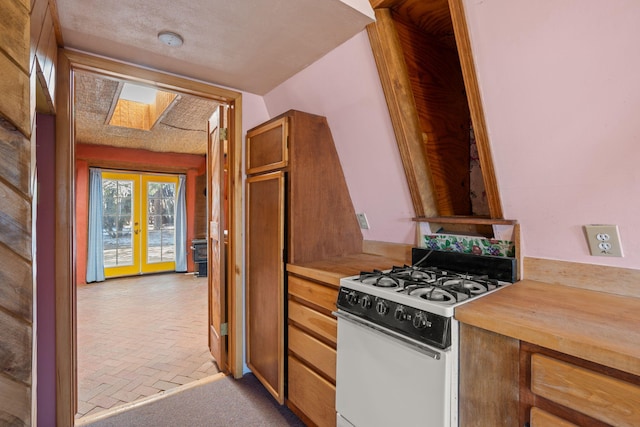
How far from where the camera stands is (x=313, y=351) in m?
1.78

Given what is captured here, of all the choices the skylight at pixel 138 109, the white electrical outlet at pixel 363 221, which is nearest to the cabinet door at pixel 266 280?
the white electrical outlet at pixel 363 221

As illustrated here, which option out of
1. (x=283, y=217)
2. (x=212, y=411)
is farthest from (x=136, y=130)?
(x=212, y=411)

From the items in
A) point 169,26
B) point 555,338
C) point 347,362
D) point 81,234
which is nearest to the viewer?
point 555,338

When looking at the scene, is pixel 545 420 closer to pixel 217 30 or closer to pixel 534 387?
pixel 534 387

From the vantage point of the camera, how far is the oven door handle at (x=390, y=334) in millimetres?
1115

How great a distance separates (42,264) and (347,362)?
66.2 inches

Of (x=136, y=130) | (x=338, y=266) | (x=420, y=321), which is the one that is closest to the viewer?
(x=420, y=321)

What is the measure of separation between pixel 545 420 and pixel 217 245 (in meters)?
2.37

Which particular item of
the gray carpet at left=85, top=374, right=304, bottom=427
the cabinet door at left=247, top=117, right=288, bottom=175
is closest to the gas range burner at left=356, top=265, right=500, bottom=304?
the cabinet door at left=247, top=117, right=288, bottom=175

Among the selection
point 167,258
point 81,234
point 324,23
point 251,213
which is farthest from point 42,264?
point 167,258

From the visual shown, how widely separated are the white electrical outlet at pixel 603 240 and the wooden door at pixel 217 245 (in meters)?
2.28

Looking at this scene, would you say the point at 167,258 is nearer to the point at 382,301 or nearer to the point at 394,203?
the point at 394,203

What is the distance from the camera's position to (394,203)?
206 cm

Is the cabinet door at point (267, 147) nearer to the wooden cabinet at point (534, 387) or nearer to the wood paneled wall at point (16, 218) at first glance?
the wood paneled wall at point (16, 218)
